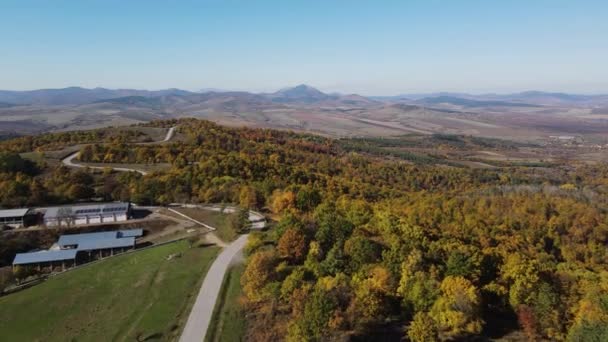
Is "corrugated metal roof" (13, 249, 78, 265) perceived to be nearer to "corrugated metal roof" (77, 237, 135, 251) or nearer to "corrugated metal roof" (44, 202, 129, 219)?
"corrugated metal roof" (77, 237, 135, 251)

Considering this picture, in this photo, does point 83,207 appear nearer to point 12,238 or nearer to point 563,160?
point 12,238

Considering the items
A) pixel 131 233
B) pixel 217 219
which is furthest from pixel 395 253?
pixel 131 233

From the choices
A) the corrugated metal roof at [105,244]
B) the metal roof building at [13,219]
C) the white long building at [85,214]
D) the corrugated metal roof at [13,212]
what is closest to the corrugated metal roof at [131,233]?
the corrugated metal roof at [105,244]

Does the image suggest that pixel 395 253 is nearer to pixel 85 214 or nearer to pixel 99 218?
pixel 99 218

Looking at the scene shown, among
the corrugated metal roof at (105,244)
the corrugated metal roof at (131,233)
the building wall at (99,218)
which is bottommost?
the corrugated metal roof at (105,244)

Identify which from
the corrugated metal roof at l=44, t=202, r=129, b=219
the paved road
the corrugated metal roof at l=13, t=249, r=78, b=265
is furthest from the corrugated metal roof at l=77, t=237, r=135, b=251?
the paved road

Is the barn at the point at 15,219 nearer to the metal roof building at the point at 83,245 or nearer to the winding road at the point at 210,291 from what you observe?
the metal roof building at the point at 83,245
